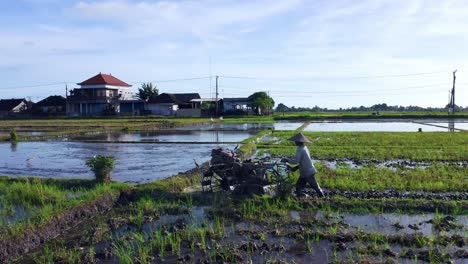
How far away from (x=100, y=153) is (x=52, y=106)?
40.1m

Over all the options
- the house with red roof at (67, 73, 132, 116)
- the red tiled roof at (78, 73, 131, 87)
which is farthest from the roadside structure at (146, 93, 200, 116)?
the red tiled roof at (78, 73, 131, 87)

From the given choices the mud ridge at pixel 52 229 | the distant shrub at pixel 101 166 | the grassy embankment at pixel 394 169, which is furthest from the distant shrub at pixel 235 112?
the mud ridge at pixel 52 229

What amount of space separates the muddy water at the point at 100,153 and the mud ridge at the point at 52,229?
8.14 ft

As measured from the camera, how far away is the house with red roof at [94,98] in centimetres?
4832

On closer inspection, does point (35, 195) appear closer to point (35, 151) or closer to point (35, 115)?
point (35, 151)

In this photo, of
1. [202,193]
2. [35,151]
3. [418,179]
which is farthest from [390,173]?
[35,151]

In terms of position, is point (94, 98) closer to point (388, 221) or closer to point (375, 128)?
point (375, 128)

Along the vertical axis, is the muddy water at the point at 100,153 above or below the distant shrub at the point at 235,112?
below

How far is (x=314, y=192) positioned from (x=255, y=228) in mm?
2334

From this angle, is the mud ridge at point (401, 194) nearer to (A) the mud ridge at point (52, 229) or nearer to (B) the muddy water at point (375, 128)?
(A) the mud ridge at point (52, 229)

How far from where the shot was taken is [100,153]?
15195mm

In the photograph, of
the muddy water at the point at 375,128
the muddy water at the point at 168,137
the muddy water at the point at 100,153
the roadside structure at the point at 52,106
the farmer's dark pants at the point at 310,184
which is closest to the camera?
the farmer's dark pants at the point at 310,184

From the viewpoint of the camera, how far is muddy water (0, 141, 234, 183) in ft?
35.3

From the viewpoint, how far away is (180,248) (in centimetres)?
508
